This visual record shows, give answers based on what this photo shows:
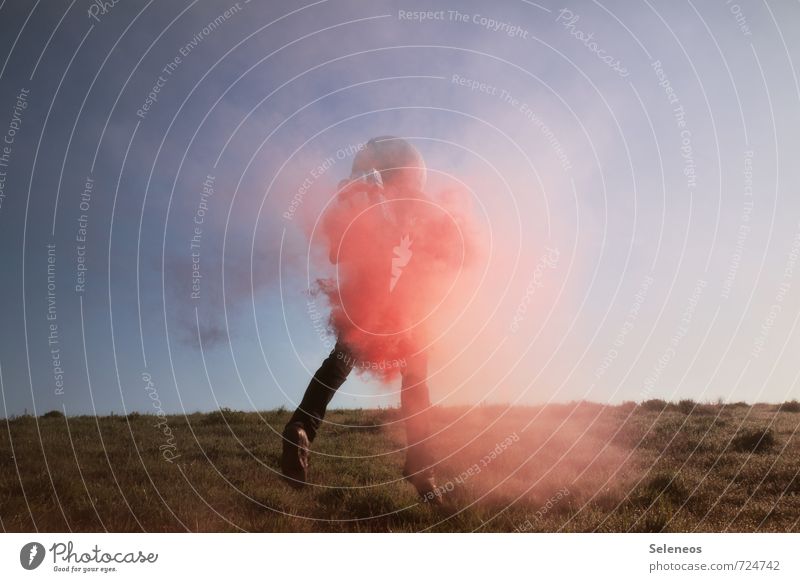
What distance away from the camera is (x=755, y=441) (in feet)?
31.8

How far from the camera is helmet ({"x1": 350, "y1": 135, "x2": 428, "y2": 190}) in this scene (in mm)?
7945

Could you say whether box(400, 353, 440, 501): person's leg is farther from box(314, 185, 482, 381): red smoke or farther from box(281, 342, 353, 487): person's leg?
box(281, 342, 353, 487): person's leg

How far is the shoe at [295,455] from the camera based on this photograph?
7.54 metres

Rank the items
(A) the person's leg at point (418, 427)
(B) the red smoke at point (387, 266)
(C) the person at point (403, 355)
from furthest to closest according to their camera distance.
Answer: (B) the red smoke at point (387, 266) → (A) the person's leg at point (418, 427) → (C) the person at point (403, 355)

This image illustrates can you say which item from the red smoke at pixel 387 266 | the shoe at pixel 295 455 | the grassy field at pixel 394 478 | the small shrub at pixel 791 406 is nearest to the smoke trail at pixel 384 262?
the red smoke at pixel 387 266

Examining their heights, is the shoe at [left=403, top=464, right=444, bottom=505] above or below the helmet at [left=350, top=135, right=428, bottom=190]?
below

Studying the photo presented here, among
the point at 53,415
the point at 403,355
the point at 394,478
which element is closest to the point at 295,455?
the point at 394,478

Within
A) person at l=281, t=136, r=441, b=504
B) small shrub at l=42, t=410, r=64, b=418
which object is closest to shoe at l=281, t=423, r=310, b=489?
person at l=281, t=136, r=441, b=504

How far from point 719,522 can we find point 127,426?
33.7 ft

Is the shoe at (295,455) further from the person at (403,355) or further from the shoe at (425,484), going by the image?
the shoe at (425,484)
